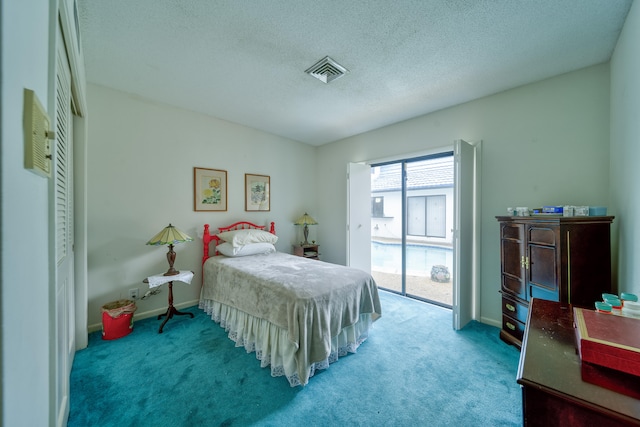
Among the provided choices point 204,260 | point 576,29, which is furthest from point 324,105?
point 204,260

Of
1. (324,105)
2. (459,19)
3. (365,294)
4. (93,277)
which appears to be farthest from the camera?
(324,105)

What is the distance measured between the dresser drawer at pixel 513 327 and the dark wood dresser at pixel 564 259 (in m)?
0.01

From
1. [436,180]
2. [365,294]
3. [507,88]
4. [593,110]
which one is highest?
[507,88]

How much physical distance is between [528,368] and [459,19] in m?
2.12

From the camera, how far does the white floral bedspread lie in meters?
1.83

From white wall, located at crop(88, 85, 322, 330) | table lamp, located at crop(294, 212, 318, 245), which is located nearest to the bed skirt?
white wall, located at crop(88, 85, 322, 330)

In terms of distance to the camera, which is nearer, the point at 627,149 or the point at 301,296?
the point at 627,149

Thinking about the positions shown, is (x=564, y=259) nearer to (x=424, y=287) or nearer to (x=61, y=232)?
(x=424, y=287)

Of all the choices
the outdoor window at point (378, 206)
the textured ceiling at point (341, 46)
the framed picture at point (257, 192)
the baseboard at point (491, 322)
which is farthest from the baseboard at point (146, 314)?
the outdoor window at point (378, 206)

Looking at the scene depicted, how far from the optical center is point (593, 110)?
2150 mm

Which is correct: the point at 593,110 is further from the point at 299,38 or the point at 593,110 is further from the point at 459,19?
the point at 299,38

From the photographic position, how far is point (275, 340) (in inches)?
76.9

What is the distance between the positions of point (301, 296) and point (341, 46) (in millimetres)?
2074

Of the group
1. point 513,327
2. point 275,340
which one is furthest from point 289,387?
point 513,327
